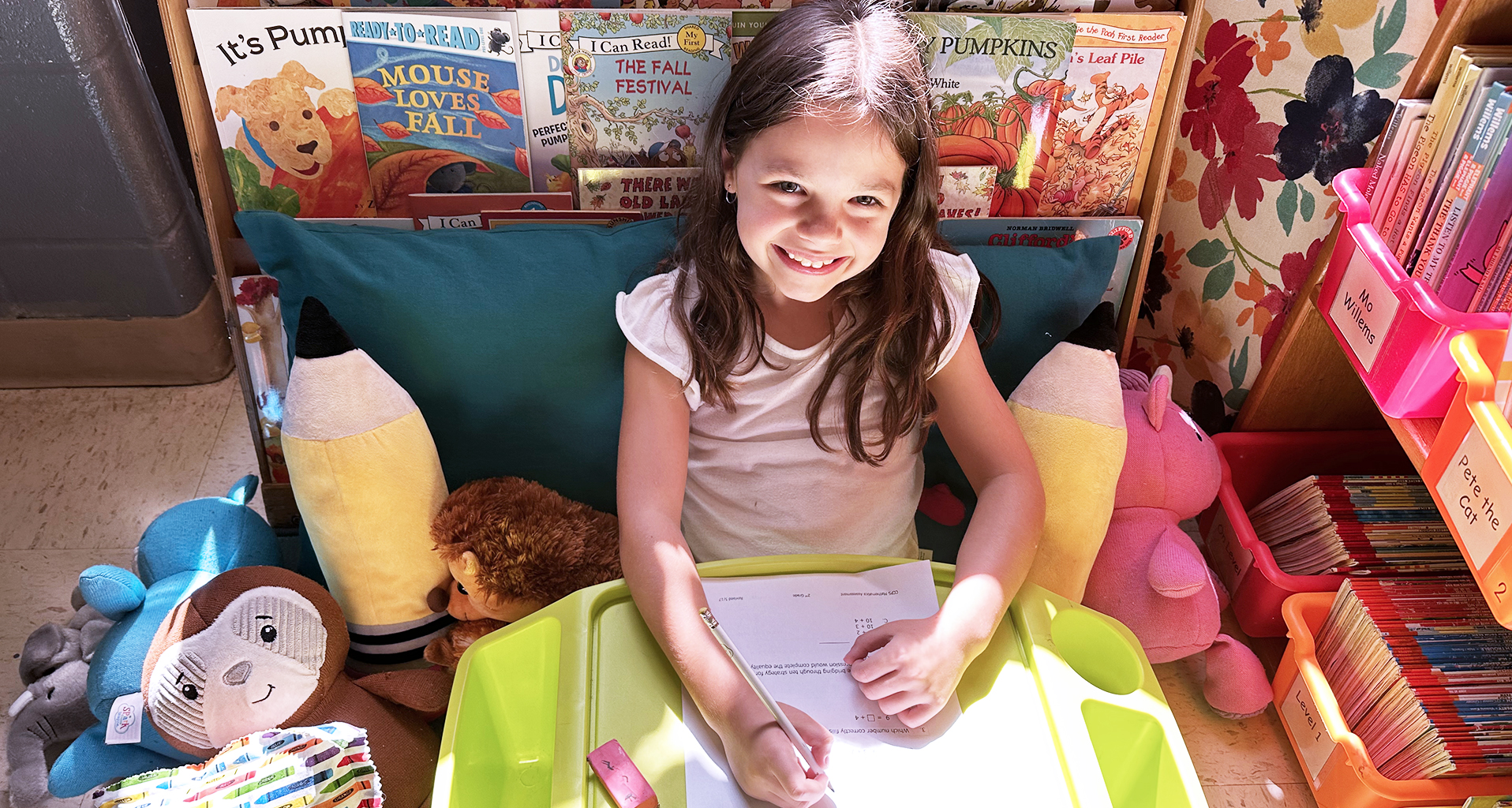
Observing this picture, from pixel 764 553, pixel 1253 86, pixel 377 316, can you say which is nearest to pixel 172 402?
pixel 377 316

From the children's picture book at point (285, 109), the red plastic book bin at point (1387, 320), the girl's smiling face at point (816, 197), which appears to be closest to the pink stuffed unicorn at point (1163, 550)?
the red plastic book bin at point (1387, 320)

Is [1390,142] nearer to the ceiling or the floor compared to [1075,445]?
nearer to the ceiling

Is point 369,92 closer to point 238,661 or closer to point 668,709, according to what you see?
point 238,661

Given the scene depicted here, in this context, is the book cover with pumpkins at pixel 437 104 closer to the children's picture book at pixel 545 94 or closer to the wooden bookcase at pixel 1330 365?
the children's picture book at pixel 545 94

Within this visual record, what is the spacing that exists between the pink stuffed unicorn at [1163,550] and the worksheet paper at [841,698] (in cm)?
43

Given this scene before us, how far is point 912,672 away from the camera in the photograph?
94 centimetres

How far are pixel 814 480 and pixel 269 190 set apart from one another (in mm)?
773

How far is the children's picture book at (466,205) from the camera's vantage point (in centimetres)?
129

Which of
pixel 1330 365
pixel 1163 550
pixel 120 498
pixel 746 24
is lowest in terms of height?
pixel 120 498

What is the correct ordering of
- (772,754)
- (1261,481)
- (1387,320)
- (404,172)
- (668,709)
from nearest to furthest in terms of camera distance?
1. (772,754)
2. (668,709)
3. (1387,320)
4. (404,172)
5. (1261,481)

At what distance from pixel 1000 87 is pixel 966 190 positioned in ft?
0.45

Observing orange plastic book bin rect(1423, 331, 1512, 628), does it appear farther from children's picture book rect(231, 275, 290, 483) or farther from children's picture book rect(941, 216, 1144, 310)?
children's picture book rect(231, 275, 290, 483)

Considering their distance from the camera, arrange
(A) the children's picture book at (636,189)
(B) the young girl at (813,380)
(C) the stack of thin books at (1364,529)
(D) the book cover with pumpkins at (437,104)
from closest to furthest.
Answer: (B) the young girl at (813,380), (D) the book cover with pumpkins at (437,104), (A) the children's picture book at (636,189), (C) the stack of thin books at (1364,529)

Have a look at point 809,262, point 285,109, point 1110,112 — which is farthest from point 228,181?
point 1110,112
